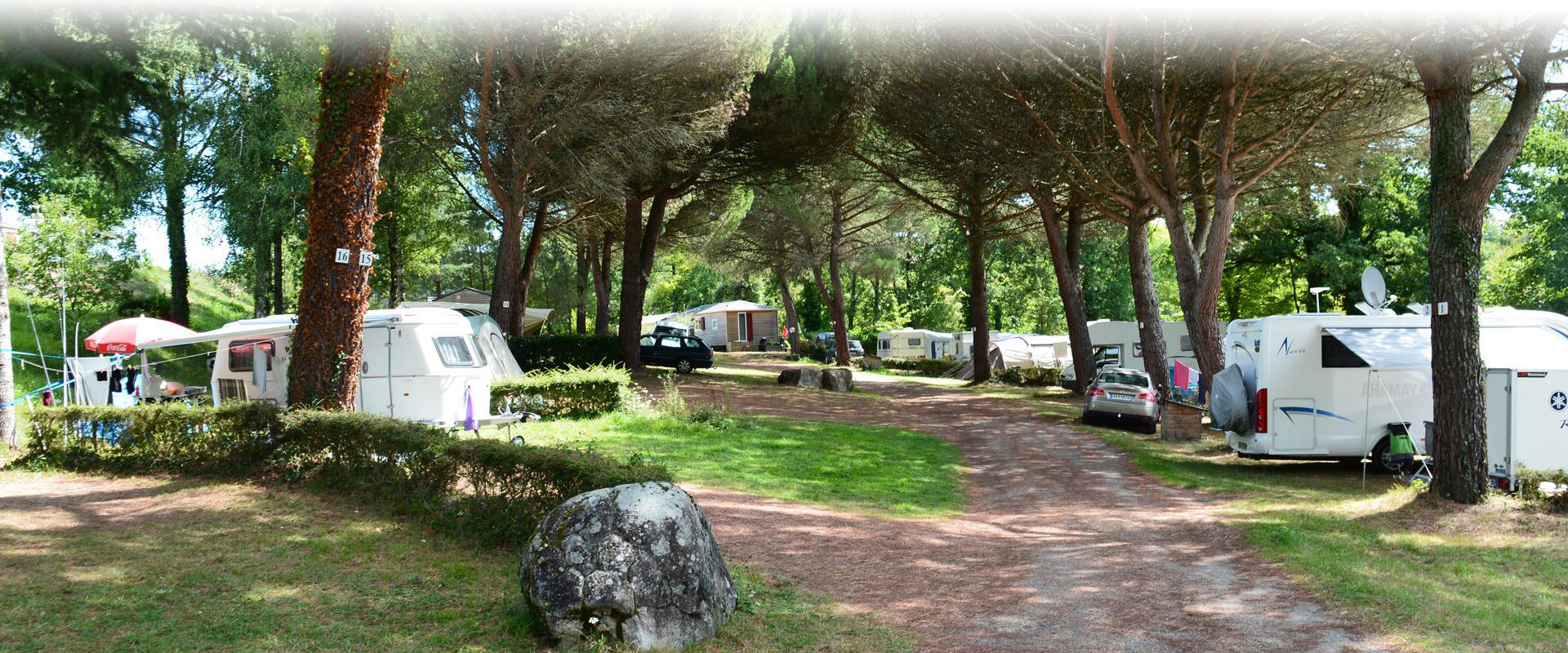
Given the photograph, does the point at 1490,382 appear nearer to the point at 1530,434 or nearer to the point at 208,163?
the point at 1530,434

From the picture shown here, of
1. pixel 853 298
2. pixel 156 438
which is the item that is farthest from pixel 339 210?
pixel 853 298

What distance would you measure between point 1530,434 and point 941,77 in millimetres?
10518

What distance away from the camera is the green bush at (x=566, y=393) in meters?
13.2

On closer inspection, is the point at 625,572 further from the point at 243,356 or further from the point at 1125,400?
the point at 1125,400

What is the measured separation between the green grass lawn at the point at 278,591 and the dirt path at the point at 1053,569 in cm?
56

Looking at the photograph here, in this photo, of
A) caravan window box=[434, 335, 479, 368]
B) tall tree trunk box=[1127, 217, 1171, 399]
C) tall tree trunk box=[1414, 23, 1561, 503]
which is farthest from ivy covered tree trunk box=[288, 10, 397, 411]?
tall tree trunk box=[1127, 217, 1171, 399]

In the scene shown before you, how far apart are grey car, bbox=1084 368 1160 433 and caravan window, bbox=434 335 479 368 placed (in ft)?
32.6

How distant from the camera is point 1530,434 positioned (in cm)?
748

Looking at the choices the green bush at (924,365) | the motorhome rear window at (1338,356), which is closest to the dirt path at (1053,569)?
the motorhome rear window at (1338,356)

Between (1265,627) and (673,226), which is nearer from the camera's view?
(1265,627)

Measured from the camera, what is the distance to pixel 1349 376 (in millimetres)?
9680

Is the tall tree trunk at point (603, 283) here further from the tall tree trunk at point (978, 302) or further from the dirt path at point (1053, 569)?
the dirt path at point (1053, 569)

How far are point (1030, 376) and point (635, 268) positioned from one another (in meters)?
12.6

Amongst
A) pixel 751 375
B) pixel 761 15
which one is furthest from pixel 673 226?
pixel 761 15
